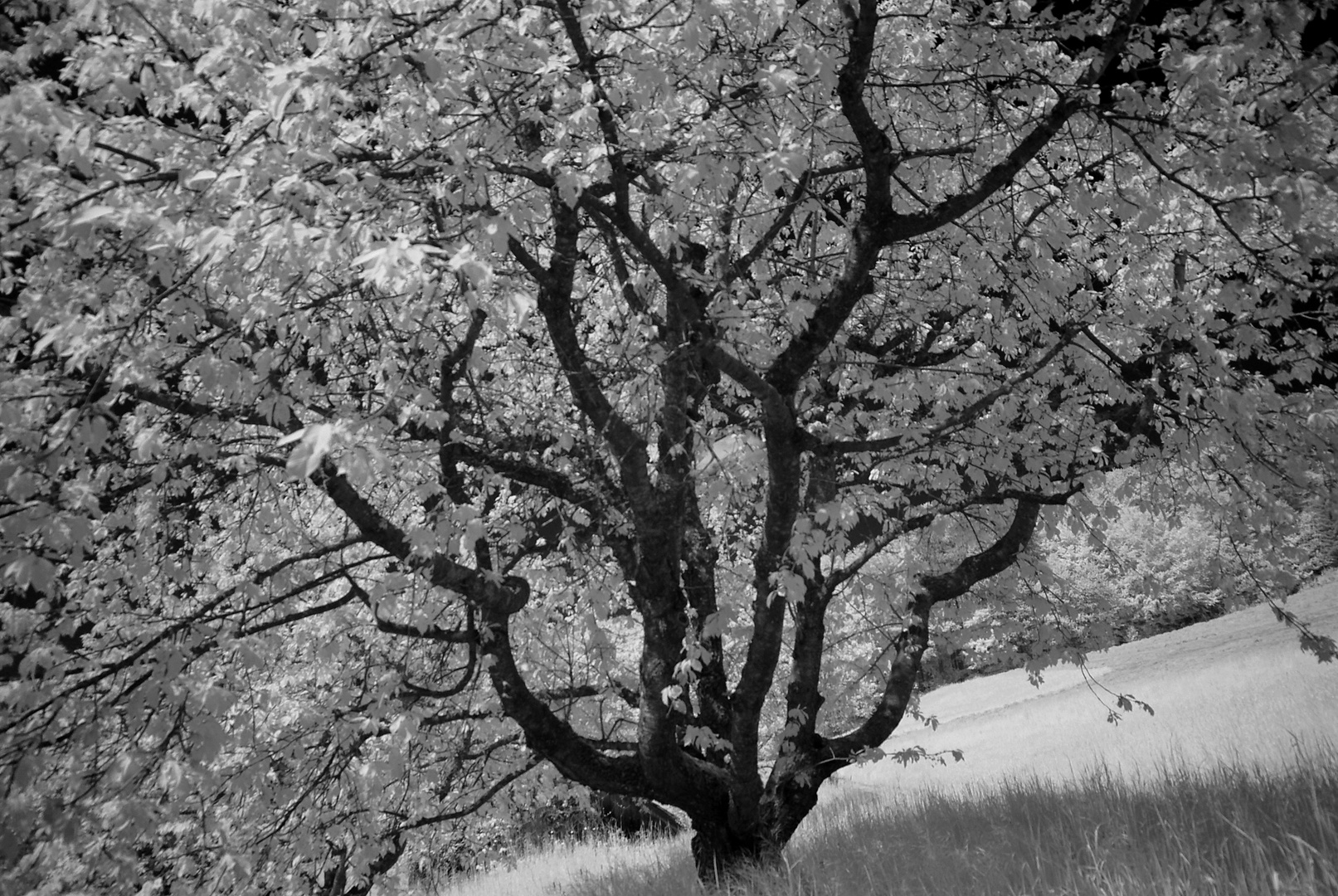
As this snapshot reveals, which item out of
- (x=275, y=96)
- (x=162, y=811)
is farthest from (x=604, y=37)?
(x=162, y=811)

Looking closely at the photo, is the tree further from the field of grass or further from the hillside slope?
the hillside slope

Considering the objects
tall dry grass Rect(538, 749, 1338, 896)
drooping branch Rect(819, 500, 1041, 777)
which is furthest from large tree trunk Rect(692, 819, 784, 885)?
drooping branch Rect(819, 500, 1041, 777)

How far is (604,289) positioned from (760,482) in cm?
272

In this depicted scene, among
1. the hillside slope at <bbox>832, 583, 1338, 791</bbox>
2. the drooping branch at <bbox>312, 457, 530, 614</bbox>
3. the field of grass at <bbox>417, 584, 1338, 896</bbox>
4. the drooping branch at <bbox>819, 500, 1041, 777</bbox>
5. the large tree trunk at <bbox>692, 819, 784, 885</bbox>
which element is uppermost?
the drooping branch at <bbox>312, 457, 530, 614</bbox>

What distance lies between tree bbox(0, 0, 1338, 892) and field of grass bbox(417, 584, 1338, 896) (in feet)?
3.63

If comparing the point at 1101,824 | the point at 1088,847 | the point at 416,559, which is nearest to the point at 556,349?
the point at 416,559

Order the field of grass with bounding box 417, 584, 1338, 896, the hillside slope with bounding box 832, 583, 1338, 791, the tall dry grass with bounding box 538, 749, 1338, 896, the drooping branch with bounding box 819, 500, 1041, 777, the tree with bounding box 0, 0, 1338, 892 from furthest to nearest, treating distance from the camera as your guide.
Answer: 1. the hillside slope with bounding box 832, 583, 1338, 791
2. the drooping branch with bounding box 819, 500, 1041, 777
3. the field of grass with bounding box 417, 584, 1338, 896
4. the tall dry grass with bounding box 538, 749, 1338, 896
5. the tree with bounding box 0, 0, 1338, 892

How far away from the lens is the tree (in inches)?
163

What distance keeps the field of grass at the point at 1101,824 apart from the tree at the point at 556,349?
1.11 meters

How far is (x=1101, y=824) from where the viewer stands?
18.1 ft

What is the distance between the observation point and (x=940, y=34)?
7.23 meters

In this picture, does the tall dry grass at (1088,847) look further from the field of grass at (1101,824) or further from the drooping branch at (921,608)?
the drooping branch at (921,608)

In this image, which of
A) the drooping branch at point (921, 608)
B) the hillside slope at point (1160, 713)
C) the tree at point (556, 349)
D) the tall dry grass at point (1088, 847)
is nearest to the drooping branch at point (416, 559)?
the tree at point (556, 349)

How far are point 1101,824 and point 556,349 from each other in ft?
16.2
